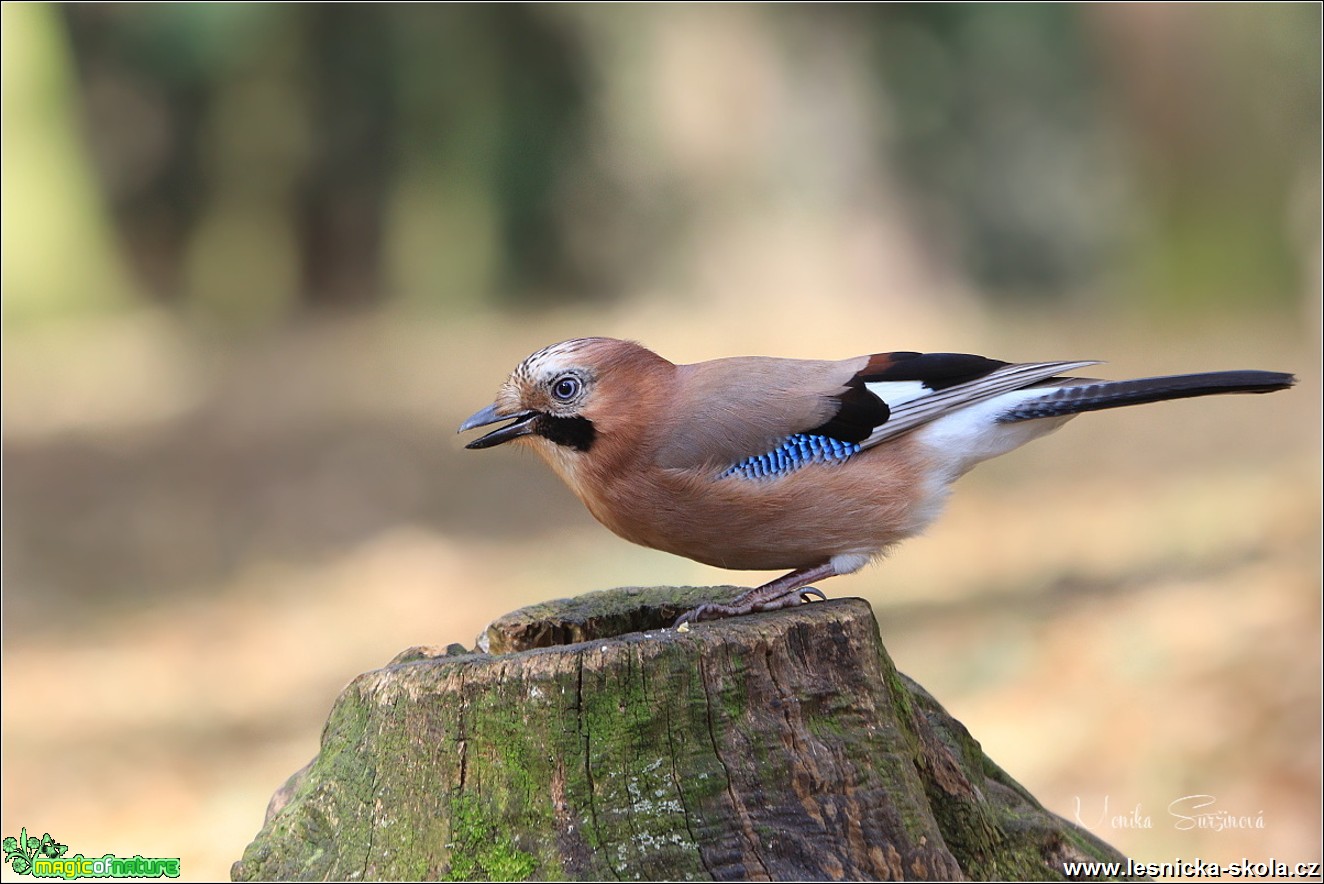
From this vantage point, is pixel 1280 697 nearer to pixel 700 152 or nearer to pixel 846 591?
pixel 846 591

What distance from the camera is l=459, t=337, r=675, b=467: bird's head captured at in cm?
→ 495

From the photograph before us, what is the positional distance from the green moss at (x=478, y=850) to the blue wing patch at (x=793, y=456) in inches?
68.0

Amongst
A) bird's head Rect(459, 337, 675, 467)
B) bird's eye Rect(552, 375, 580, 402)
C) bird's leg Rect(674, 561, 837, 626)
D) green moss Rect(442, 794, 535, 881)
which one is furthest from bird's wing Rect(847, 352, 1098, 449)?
green moss Rect(442, 794, 535, 881)

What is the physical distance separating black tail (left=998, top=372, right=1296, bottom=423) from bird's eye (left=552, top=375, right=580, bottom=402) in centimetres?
168

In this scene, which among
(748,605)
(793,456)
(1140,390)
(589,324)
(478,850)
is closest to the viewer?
(478,850)

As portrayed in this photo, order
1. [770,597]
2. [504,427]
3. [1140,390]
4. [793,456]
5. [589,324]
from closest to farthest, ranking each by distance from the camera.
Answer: [770,597], [1140,390], [793,456], [504,427], [589,324]

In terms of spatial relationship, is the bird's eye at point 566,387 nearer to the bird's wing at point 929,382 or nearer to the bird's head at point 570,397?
the bird's head at point 570,397

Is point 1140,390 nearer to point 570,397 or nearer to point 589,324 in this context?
point 570,397

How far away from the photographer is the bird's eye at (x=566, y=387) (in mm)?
4973

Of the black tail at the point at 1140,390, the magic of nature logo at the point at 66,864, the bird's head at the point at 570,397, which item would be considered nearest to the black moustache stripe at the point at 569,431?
the bird's head at the point at 570,397

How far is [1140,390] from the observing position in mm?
4652

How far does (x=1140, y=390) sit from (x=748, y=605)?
1.65 meters

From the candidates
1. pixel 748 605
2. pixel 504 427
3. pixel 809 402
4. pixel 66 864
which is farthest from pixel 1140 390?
pixel 66 864

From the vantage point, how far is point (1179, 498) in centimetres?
1221
